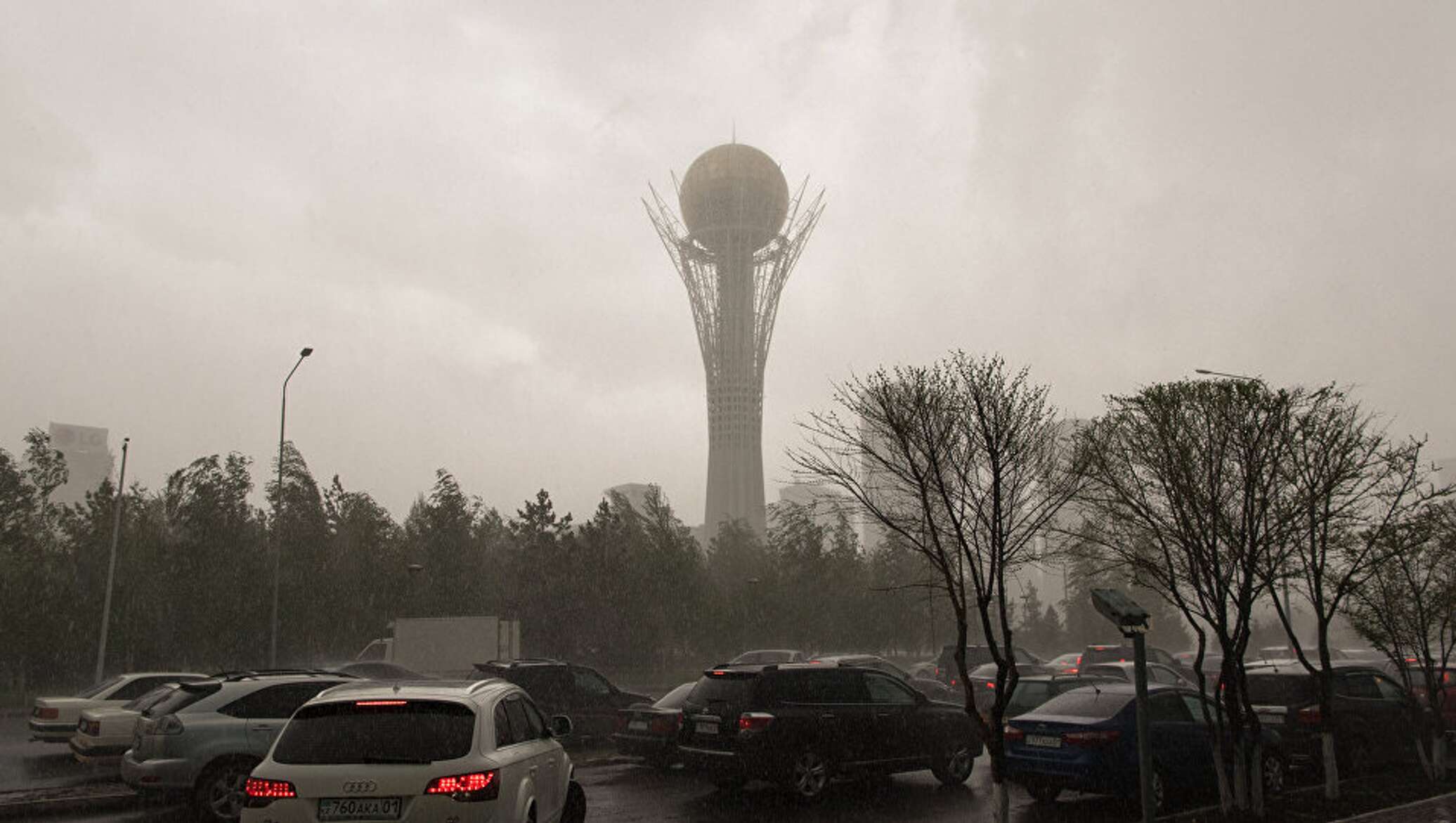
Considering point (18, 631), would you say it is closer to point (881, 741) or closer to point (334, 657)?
point (334, 657)

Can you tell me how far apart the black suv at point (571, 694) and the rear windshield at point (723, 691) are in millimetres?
6620

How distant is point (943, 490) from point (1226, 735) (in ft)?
15.0

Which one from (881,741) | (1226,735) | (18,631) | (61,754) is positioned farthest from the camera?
(18,631)

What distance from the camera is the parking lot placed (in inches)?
468

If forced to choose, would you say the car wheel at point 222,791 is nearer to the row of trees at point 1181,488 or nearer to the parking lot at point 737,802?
the parking lot at point 737,802

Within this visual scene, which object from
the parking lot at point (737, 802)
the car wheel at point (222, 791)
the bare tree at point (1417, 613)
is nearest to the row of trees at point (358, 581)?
the parking lot at point (737, 802)

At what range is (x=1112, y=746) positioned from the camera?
11.8 m

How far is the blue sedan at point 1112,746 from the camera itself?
11.8 metres

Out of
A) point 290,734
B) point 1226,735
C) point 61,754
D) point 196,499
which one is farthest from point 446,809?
point 196,499

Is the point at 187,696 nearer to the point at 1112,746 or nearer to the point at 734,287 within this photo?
the point at 1112,746

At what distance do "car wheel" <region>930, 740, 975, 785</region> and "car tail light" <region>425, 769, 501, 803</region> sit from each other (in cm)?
878

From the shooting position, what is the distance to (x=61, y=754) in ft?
60.9

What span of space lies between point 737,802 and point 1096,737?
4.34m

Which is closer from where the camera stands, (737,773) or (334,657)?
(737,773)
